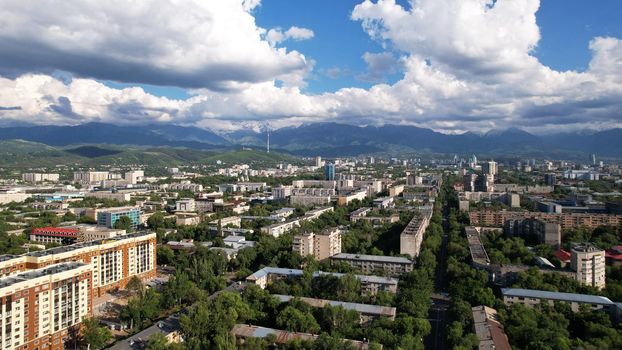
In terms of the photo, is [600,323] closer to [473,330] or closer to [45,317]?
[473,330]

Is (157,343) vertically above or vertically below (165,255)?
above

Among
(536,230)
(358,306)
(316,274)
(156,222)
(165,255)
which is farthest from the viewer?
(156,222)

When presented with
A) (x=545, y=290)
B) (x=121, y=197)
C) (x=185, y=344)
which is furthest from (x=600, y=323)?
(x=121, y=197)

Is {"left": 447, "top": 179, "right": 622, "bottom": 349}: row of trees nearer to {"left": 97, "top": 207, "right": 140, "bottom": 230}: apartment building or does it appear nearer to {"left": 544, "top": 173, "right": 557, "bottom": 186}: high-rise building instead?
{"left": 97, "top": 207, "right": 140, "bottom": 230}: apartment building

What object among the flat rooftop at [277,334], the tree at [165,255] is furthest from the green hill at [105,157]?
the flat rooftop at [277,334]

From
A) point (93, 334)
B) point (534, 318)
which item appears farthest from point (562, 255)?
point (93, 334)

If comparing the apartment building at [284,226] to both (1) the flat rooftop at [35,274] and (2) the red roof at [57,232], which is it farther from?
(1) the flat rooftop at [35,274]

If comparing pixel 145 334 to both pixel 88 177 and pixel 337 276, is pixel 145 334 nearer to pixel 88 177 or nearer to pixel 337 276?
pixel 337 276
